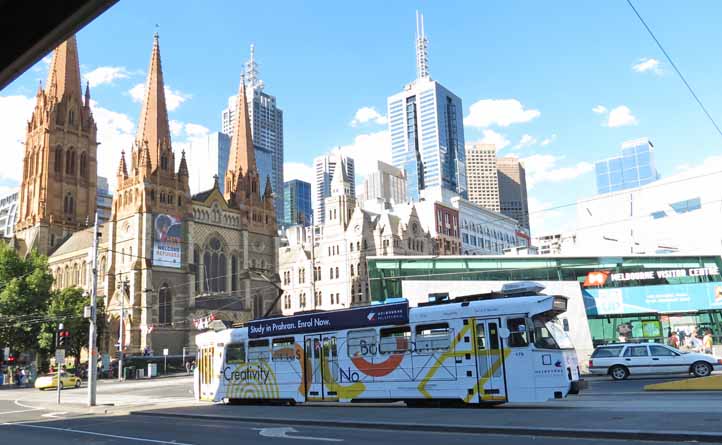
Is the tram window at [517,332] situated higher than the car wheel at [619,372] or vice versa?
the tram window at [517,332]

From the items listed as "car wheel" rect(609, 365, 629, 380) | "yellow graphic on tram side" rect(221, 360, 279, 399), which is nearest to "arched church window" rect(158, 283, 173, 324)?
"yellow graphic on tram side" rect(221, 360, 279, 399)

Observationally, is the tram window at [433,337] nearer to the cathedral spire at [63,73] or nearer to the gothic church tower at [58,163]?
the gothic church tower at [58,163]

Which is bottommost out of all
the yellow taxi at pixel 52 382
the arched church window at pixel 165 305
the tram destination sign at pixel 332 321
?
the yellow taxi at pixel 52 382

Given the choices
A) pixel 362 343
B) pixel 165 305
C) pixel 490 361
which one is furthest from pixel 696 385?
pixel 165 305

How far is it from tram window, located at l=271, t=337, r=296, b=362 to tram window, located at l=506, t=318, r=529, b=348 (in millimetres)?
8228

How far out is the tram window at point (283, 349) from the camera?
22.2 meters

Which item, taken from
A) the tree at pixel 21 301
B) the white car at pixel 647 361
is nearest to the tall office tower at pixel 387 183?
the tree at pixel 21 301

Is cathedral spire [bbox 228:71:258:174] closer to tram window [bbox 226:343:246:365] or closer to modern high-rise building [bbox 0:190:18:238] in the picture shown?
tram window [bbox 226:343:246:365]

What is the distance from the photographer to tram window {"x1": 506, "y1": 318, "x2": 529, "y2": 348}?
17.0 metres

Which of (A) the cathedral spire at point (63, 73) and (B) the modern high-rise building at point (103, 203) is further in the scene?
(B) the modern high-rise building at point (103, 203)

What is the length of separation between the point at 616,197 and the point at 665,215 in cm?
834

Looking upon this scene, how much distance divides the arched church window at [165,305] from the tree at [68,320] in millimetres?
7327

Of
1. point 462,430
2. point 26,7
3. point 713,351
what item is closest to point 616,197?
point 713,351

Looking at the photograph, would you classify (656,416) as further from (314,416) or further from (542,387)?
(314,416)
